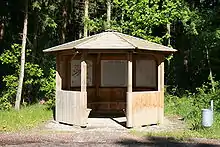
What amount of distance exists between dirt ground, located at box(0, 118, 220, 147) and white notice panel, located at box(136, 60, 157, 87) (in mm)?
2761

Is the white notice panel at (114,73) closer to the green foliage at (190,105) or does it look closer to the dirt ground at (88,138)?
the green foliage at (190,105)

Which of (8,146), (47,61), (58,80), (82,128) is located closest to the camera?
(8,146)

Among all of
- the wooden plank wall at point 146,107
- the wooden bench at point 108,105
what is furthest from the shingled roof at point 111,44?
the wooden bench at point 108,105

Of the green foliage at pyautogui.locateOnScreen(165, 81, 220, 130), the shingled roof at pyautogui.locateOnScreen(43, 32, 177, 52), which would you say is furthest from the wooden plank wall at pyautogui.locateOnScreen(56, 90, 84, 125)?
the green foliage at pyautogui.locateOnScreen(165, 81, 220, 130)

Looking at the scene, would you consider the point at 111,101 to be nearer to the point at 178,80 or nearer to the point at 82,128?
the point at 82,128

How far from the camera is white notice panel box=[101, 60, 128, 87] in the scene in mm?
15094

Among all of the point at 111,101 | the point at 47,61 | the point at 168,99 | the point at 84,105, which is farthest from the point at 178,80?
the point at 84,105

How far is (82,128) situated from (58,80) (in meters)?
2.12

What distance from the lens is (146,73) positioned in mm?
14367

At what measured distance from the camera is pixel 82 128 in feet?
37.6

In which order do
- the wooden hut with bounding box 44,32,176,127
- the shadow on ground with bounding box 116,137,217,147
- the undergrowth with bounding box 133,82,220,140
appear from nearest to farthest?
1. the shadow on ground with bounding box 116,137,217,147
2. the undergrowth with bounding box 133,82,220,140
3. the wooden hut with bounding box 44,32,176,127

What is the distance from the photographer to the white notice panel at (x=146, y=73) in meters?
14.1

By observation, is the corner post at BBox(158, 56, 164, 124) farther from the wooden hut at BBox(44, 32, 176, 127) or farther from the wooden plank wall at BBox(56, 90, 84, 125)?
the wooden plank wall at BBox(56, 90, 84, 125)

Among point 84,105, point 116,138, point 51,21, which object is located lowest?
point 116,138
